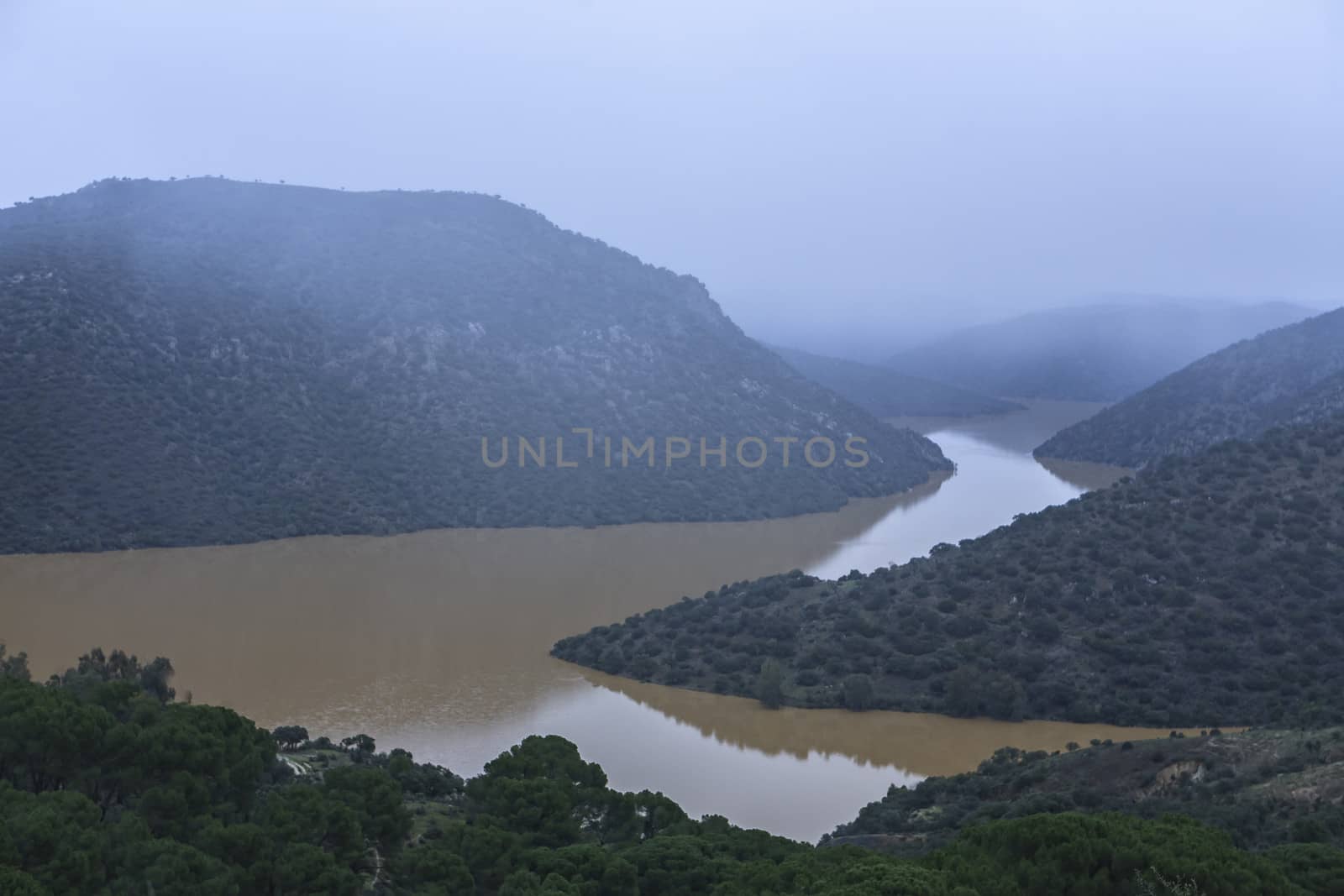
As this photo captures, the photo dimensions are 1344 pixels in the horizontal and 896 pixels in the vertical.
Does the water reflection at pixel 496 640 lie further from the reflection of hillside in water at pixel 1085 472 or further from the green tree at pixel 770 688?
the reflection of hillside in water at pixel 1085 472

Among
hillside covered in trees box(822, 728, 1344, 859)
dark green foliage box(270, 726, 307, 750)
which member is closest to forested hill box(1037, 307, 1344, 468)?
hillside covered in trees box(822, 728, 1344, 859)

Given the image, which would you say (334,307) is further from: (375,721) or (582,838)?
(582,838)

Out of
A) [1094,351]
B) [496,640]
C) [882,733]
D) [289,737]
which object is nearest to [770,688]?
[882,733]

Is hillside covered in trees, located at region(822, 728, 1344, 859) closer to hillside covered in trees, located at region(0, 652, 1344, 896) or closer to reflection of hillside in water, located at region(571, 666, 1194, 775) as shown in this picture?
hillside covered in trees, located at region(0, 652, 1344, 896)

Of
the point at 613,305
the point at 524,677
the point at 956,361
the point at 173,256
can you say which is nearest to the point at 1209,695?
the point at 524,677

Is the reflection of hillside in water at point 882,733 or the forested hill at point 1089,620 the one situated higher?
the forested hill at point 1089,620

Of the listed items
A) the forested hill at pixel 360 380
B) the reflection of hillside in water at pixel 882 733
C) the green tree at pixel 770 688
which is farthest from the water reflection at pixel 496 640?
the forested hill at pixel 360 380
